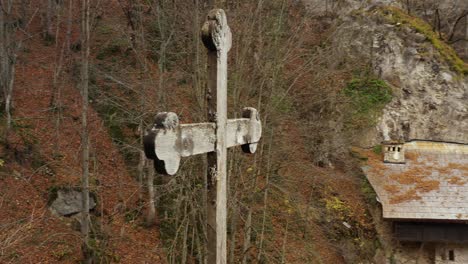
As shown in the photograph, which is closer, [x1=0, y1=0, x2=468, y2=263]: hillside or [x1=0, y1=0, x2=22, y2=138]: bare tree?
[x1=0, y1=0, x2=468, y2=263]: hillside

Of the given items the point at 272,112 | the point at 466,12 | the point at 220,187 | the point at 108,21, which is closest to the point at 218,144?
the point at 220,187

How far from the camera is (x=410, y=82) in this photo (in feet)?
61.9

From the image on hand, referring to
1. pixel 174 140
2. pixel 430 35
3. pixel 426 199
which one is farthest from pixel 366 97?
pixel 174 140

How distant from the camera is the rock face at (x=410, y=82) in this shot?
17.9m

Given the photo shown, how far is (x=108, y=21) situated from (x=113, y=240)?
10106 mm

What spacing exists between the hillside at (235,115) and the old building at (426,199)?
85 centimetres

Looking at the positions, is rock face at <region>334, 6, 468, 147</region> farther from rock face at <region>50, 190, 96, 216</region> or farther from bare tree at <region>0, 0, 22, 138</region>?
bare tree at <region>0, 0, 22, 138</region>

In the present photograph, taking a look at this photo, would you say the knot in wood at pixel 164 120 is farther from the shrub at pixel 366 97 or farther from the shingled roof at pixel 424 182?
the shrub at pixel 366 97

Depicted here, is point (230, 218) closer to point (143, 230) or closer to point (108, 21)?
point (143, 230)

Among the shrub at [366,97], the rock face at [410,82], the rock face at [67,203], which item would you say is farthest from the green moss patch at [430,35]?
the rock face at [67,203]

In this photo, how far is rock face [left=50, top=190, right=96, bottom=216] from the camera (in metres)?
10.1

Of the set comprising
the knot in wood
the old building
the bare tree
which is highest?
the bare tree

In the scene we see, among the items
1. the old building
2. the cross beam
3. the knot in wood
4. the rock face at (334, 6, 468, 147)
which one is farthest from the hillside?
the knot in wood

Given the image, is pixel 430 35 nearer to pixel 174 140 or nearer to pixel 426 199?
pixel 426 199
